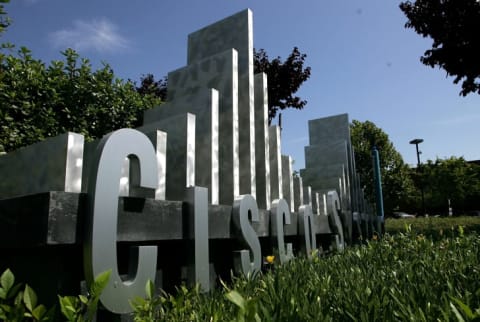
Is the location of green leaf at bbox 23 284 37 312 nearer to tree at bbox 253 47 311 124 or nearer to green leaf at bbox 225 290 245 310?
green leaf at bbox 225 290 245 310

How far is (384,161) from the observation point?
3416cm

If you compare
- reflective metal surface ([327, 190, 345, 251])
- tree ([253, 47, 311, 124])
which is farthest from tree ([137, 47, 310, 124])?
reflective metal surface ([327, 190, 345, 251])

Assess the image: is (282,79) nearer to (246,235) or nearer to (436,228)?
(436,228)

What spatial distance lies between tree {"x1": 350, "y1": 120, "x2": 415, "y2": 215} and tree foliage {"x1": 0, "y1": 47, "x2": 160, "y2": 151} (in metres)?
27.1

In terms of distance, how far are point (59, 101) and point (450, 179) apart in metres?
42.0

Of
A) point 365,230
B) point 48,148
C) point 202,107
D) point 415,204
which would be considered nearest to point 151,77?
point 365,230

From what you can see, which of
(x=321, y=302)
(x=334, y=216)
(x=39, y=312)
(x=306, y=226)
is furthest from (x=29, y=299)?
(x=334, y=216)

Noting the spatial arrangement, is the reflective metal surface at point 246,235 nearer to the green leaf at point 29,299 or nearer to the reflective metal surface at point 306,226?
the reflective metal surface at point 306,226

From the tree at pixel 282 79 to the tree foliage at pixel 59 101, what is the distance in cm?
975

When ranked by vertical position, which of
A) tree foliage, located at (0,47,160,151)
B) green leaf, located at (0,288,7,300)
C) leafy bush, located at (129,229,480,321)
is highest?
tree foliage, located at (0,47,160,151)

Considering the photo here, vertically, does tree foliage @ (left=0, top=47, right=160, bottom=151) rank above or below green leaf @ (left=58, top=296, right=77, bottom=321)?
above

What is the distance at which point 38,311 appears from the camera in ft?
4.16

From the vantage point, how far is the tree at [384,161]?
32.2 metres

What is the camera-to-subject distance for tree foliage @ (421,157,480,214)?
1511 inches
